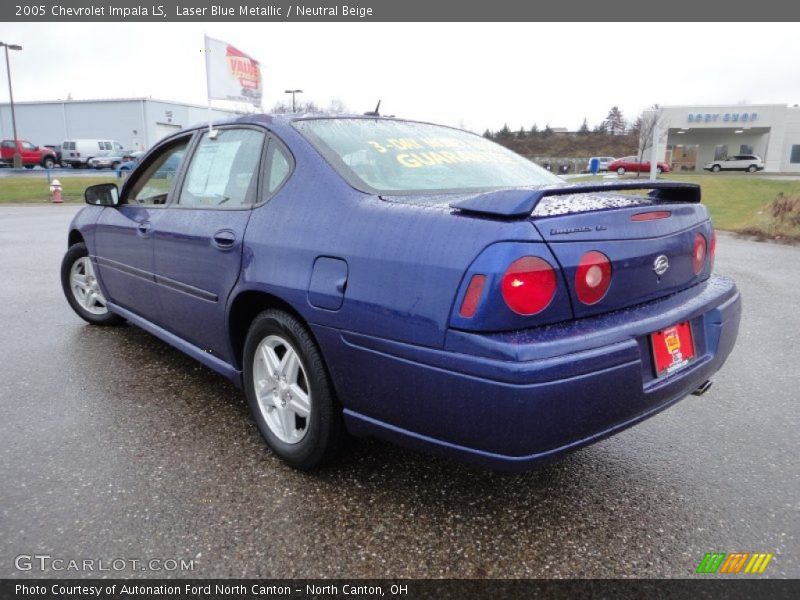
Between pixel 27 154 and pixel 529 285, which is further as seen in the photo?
pixel 27 154

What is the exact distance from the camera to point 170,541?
201cm

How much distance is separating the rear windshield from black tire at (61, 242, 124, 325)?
9.03ft

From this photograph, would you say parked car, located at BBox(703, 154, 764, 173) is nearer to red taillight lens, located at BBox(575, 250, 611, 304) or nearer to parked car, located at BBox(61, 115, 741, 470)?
parked car, located at BBox(61, 115, 741, 470)

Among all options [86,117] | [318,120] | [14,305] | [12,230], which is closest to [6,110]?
[86,117]

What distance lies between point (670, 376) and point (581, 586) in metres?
0.79

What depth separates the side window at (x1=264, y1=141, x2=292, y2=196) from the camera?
2518 millimetres

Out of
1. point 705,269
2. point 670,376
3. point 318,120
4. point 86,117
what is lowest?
point 670,376

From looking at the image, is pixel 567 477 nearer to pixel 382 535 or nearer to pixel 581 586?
pixel 581 586

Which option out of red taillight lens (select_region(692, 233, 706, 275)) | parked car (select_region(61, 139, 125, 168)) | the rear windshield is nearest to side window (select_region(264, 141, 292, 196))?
the rear windshield

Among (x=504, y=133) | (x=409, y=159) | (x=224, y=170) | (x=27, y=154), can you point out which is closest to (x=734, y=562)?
(x=409, y=159)

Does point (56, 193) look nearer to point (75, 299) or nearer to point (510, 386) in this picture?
point (75, 299)

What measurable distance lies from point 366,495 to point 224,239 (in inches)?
51.6

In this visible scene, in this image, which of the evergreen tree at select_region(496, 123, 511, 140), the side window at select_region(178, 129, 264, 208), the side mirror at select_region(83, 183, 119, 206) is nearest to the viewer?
the side window at select_region(178, 129, 264, 208)

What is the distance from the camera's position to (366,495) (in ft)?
7.56
